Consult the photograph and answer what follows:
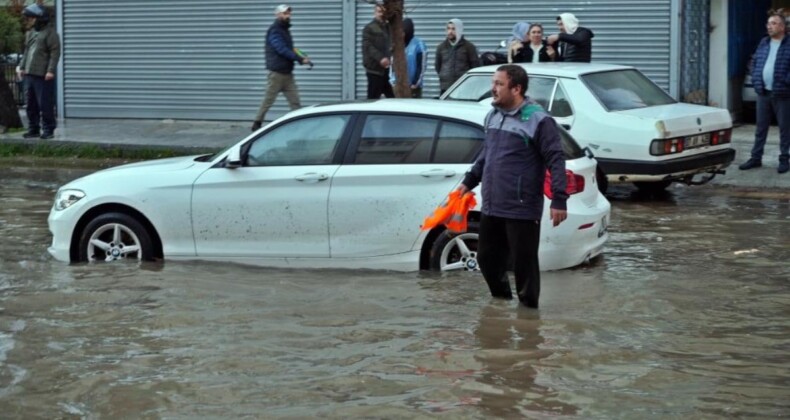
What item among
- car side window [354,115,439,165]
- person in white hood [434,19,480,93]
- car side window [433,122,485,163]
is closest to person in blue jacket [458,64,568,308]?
car side window [433,122,485,163]

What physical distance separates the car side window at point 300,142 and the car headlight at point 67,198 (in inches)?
53.3

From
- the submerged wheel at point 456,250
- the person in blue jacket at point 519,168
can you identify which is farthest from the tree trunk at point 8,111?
the person in blue jacket at point 519,168

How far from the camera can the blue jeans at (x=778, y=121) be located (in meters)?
15.7

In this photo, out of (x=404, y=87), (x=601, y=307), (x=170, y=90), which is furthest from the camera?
(x=170, y=90)

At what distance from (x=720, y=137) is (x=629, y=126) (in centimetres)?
119

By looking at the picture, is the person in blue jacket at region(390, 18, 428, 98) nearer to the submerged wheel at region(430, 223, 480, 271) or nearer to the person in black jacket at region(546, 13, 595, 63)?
the person in black jacket at region(546, 13, 595, 63)

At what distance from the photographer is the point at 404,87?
57.2 feet

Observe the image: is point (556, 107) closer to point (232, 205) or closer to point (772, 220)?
point (772, 220)

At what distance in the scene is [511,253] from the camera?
8.45m

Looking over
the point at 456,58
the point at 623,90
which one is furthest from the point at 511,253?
the point at 456,58

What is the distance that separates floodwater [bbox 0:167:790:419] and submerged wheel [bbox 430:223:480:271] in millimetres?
89

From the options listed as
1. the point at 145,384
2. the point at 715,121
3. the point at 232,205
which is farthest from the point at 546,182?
the point at 715,121

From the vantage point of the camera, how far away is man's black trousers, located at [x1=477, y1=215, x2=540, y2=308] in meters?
8.29

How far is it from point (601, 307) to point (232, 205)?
9.51 feet
